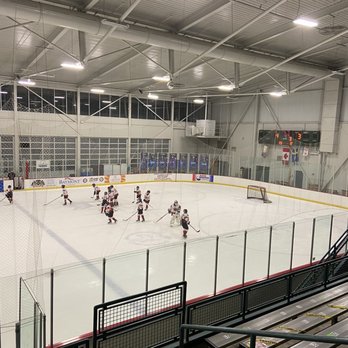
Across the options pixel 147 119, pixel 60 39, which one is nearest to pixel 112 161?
pixel 147 119

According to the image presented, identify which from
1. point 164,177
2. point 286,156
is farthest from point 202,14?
point 164,177

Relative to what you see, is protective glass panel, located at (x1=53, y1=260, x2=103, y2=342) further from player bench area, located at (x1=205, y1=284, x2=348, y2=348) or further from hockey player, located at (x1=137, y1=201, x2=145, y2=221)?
hockey player, located at (x1=137, y1=201, x2=145, y2=221)

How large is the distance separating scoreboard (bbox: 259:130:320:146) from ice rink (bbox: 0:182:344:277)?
4.65 meters

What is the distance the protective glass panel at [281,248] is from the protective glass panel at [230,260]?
3.31 feet

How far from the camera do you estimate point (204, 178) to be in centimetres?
2862

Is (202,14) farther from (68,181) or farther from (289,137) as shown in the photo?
(68,181)

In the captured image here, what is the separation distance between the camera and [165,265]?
6695mm

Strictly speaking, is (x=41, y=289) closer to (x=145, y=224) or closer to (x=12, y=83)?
(x=145, y=224)

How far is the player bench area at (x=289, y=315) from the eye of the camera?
4711 mm

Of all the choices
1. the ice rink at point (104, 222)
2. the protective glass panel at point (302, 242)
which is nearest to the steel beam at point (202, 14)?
the protective glass panel at point (302, 242)

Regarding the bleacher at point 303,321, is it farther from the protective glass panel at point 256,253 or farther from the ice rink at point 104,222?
the ice rink at point 104,222

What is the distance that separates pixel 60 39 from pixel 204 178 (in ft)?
55.3

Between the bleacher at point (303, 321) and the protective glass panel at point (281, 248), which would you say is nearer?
the bleacher at point (303, 321)

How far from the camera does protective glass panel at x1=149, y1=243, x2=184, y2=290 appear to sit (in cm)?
636
